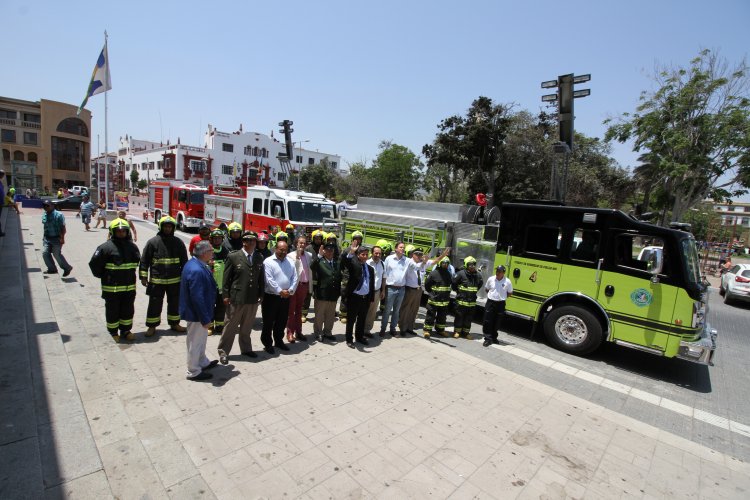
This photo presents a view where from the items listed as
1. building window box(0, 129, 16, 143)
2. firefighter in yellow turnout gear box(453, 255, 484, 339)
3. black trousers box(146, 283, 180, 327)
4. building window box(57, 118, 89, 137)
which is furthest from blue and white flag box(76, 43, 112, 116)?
building window box(0, 129, 16, 143)

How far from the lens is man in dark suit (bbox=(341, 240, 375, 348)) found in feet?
20.0

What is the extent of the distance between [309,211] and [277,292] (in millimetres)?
8978

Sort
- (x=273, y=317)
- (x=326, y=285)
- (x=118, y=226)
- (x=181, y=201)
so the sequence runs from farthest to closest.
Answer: (x=181, y=201) → (x=326, y=285) → (x=273, y=317) → (x=118, y=226)

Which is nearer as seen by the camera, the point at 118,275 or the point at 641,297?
the point at 118,275

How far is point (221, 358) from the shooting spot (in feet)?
16.6

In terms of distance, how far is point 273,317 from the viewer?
5.55 metres

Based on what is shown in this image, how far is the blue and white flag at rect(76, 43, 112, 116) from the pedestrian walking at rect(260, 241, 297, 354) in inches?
781

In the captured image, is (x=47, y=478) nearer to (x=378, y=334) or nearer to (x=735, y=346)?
(x=378, y=334)

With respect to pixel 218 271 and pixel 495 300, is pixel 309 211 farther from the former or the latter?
pixel 495 300

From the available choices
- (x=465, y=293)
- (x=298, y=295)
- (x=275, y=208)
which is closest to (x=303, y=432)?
(x=298, y=295)

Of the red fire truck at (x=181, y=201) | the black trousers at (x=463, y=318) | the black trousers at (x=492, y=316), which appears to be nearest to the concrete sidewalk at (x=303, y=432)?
the black trousers at (x=492, y=316)

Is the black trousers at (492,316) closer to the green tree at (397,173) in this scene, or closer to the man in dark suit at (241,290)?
the man in dark suit at (241,290)

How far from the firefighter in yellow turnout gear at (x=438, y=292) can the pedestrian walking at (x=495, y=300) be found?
0.76 m

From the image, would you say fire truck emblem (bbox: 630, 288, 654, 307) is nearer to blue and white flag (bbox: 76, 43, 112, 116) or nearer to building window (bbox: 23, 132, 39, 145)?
blue and white flag (bbox: 76, 43, 112, 116)
